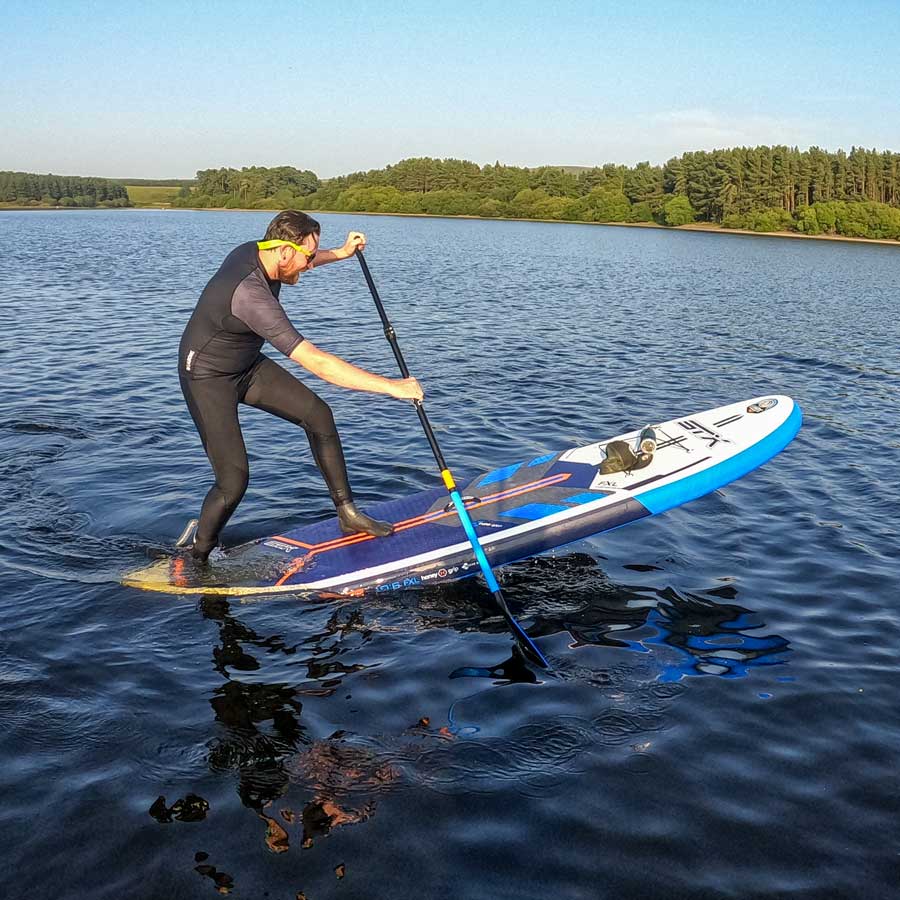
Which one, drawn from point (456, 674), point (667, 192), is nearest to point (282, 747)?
point (456, 674)

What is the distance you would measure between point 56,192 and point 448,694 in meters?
191

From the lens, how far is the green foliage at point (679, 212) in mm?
106938

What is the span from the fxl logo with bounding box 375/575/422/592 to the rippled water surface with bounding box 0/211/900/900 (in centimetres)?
18

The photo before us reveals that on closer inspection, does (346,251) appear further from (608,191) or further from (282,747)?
(608,191)

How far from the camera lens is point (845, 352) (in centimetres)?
2120

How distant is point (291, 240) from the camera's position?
255 inches

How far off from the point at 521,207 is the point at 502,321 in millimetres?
103902

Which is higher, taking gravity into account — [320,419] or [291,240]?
[291,240]

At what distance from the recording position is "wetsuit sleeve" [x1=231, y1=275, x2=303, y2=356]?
6.17m

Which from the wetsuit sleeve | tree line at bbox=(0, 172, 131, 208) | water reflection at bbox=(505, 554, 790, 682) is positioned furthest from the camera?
tree line at bbox=(0, 172, 131, 208)

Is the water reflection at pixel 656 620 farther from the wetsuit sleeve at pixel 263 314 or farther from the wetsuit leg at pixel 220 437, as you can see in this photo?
the wetsuit sleeve at pixel 263 314

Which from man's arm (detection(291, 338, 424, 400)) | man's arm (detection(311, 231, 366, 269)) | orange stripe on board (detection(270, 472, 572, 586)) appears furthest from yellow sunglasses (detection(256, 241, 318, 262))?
orange stripe on board (detection(270, 472, 572, 586))

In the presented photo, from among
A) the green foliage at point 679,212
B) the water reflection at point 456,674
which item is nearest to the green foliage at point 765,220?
the green foliage at point 679,212

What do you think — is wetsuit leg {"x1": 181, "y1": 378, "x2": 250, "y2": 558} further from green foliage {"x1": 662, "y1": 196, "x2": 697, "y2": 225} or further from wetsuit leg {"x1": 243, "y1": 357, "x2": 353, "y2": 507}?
green foliage {"x1": 662, "y1": 196, "x2": 697, "y2": 225}
